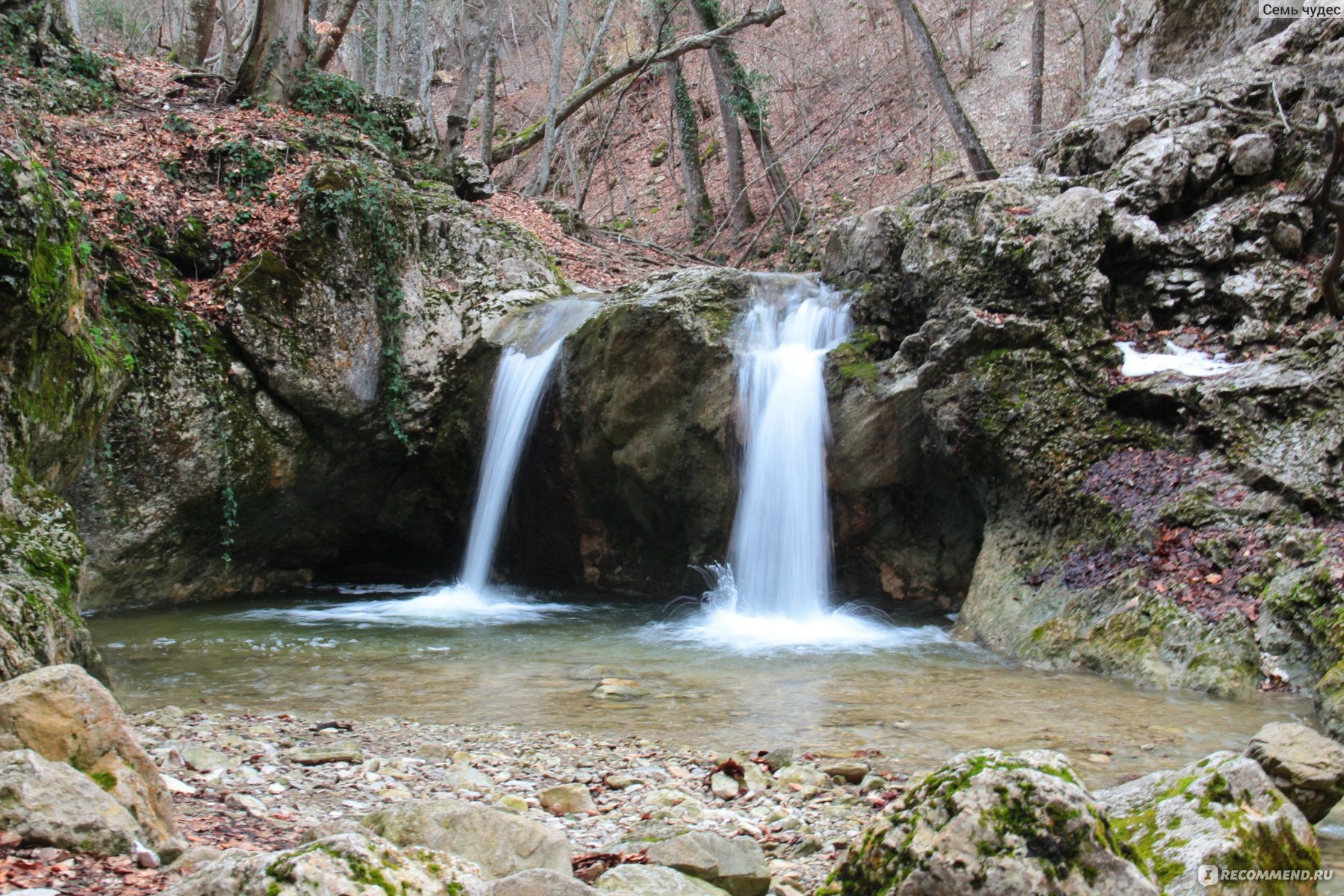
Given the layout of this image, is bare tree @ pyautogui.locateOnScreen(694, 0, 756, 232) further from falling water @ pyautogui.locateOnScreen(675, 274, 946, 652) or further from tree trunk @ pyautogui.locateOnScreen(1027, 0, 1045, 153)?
falling water @ pyautogui.locateOnScreen(675, 274, 946, 652)

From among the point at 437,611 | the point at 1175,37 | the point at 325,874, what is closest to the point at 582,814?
the point at 325,874

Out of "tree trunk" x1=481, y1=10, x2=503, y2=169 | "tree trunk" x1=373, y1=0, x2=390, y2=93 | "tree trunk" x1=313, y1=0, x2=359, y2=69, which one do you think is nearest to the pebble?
"tree trunk" x1=313, y1=0, x2=359, y2=69

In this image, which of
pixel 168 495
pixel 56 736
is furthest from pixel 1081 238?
pixel 168 495

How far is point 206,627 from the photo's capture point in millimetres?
8594

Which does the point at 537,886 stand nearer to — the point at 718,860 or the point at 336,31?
the point at 718,860

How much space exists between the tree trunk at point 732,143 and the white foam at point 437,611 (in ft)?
35.2

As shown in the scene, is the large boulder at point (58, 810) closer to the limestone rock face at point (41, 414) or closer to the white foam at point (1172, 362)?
the limestone rock face at point (41, 414)

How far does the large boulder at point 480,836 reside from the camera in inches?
114

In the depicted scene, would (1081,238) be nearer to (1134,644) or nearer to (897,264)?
(897,264)

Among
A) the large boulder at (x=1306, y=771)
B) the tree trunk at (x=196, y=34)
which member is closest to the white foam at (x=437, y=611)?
the large boulder at (x=1306, y=771)

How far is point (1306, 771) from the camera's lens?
347 cm

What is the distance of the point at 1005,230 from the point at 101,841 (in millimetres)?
8411

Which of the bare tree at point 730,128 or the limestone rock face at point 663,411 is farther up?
the bare tree at point 730,128

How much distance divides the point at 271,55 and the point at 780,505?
968 cm
